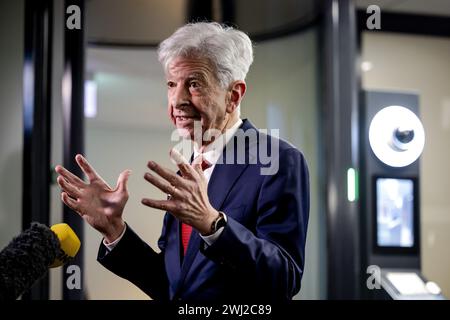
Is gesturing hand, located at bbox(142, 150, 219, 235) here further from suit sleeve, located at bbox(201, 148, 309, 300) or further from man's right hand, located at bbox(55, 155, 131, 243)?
man's right hand, located at bbox(55, 155, 131, 243)

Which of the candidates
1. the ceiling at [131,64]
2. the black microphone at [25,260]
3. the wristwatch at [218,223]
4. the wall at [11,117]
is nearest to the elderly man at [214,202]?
the wristwatch at [218,223]

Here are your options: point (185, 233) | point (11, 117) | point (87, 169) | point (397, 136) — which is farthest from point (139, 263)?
point (11, 117)

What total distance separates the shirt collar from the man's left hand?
18cm

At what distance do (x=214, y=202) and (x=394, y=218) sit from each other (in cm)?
103

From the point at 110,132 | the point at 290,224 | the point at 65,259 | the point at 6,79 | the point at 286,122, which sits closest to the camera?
the point at 65,259

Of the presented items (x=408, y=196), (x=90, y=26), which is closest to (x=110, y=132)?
(x=90, y=26)

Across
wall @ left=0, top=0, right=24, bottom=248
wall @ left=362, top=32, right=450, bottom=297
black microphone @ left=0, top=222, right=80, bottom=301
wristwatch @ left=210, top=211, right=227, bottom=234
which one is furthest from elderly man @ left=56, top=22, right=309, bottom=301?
wall @ left=0, top=0, right=24, bottom=248

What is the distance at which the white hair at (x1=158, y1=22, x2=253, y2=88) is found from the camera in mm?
1198

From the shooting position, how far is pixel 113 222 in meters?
1.15

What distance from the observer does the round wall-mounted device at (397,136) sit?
5.17 feet

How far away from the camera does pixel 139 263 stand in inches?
47.0

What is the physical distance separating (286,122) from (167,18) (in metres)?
0.55
